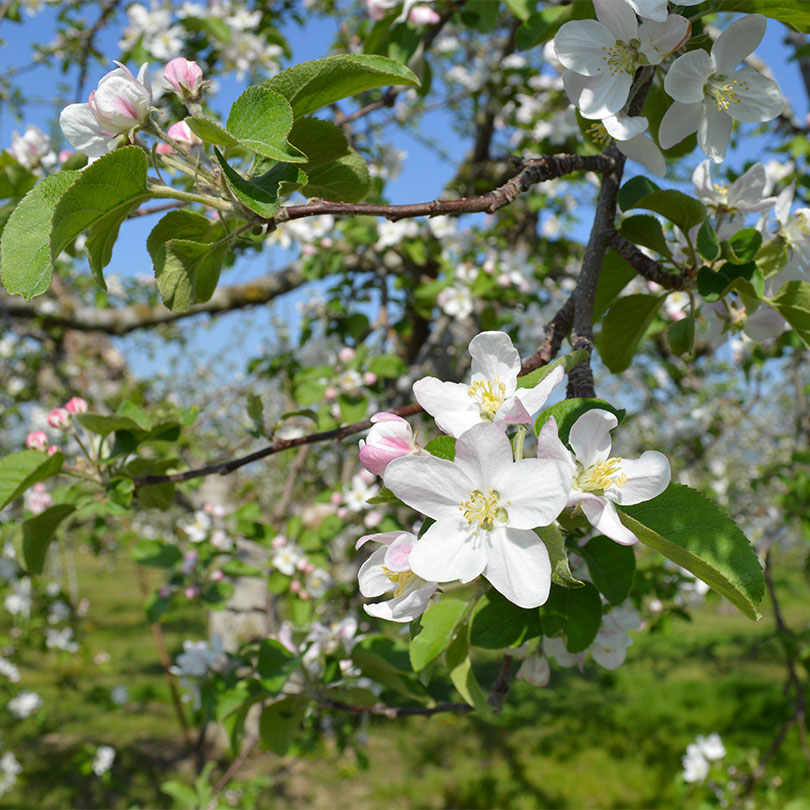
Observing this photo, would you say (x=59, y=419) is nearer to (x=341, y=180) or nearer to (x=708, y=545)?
(x=341, y=180)

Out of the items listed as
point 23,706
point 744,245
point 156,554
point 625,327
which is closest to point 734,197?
point 744,245

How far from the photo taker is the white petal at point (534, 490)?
0.62 meters

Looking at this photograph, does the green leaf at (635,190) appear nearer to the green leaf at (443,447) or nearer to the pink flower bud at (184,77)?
the green leaf at (443,447)

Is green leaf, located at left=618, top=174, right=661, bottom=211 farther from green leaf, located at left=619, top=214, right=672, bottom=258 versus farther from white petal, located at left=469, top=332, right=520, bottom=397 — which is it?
white petal, located at left=469, top=332, right=520, bottom=397

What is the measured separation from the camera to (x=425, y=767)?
15.8 ft

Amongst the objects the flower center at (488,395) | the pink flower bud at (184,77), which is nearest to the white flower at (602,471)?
the flower center at (488,395)

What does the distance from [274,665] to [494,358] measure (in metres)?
1.02

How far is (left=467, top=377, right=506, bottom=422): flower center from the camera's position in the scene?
0.77 meters

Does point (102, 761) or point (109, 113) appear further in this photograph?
point (102, 761)

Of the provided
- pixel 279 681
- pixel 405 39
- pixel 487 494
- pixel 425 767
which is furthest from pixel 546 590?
pixel 425 767

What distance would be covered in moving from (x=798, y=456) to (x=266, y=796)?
3930mm

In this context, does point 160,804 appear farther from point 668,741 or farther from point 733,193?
point 733,193

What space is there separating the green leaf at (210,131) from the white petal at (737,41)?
24.7 inches

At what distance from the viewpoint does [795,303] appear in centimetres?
103
